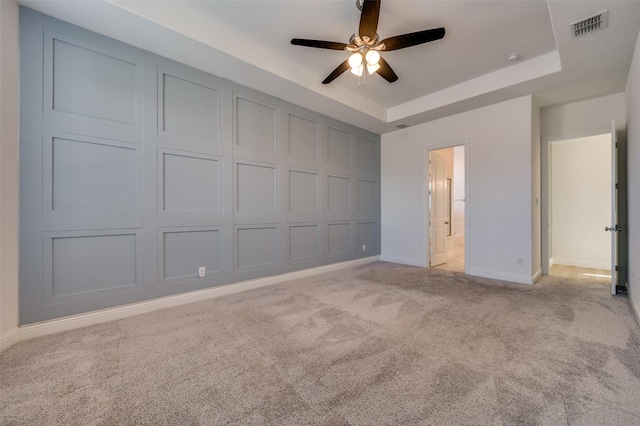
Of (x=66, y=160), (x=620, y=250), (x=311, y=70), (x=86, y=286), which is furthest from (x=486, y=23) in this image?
(x=86, y=286)

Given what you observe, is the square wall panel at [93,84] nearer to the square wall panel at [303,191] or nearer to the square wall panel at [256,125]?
the square wall panel at [256,125]

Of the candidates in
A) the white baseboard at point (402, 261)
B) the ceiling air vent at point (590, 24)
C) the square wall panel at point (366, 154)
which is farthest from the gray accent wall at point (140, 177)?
the ceiling air vent at point (590, 24)

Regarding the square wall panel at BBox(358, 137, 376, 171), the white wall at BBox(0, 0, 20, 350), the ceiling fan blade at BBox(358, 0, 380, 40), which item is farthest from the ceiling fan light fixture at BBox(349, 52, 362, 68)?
the white wall at BBox(0, 0, 20, 350)

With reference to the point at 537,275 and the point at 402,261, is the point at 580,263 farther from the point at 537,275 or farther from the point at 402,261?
the point at 402,261

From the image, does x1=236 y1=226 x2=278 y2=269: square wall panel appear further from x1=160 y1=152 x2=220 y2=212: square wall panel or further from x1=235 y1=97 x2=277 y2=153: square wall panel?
x1=235 y1=97 x2=277 y2=153: square wall panel

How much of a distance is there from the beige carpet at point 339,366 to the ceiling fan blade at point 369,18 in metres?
2.72

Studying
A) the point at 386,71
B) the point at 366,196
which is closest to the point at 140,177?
the point at 386,71

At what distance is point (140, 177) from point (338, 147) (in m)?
3.30

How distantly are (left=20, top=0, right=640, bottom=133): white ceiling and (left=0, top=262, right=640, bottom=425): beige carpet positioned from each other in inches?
111

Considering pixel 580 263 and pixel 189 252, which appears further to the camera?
pixel 580 263

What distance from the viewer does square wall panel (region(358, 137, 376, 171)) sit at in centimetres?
542

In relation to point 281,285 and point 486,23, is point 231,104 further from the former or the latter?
point 486,23

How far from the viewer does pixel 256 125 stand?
3.75 metres

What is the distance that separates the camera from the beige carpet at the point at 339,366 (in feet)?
4.59
